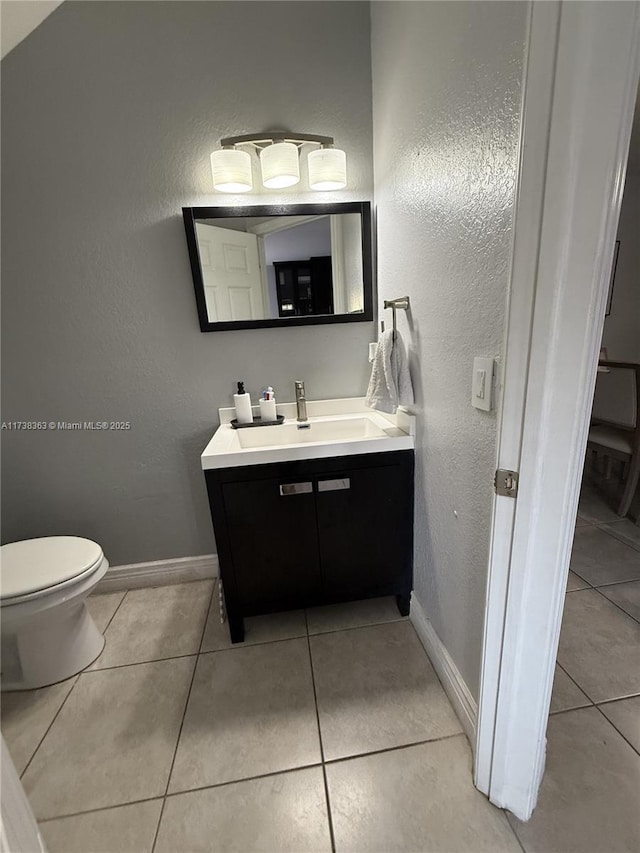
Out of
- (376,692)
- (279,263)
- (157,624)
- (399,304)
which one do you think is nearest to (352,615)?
(376,692)

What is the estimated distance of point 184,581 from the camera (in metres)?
2.00

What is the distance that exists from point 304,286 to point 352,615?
4.84ft

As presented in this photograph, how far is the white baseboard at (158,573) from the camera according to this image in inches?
76.8

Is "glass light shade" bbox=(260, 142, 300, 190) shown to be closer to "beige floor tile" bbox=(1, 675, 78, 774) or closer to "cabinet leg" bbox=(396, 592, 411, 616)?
"cabinet leg" bbox=(396, 592, 411, 616)

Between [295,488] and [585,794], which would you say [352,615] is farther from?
[585,794]

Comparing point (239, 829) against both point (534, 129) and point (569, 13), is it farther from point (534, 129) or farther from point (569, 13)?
point (569, 13)

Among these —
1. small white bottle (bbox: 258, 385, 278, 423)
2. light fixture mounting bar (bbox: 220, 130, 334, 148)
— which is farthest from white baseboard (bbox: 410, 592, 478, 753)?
light fixture mounting bar (bbox: 220, 130, 334, 148)

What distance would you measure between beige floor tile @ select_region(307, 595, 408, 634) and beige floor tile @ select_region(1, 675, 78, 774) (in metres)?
0.95

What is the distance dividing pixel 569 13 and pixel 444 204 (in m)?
0.47

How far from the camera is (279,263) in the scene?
166cm

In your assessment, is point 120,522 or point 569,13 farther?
point 120,522

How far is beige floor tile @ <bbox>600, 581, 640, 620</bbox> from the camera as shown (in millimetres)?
1637

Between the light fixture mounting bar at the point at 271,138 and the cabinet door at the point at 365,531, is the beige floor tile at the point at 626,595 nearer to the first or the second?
the cabinet door at the point at 365,531

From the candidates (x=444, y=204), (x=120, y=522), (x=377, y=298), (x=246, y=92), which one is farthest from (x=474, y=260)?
(x=120, y=522)
